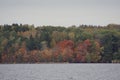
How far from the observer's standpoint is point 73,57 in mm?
158875

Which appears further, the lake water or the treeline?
the treeline

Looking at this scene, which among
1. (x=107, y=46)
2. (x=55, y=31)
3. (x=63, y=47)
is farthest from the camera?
(x=55, y=31)

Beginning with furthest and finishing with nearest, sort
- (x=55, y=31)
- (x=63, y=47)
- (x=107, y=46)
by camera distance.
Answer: (x=55, y=31) < (x=63, y=47) < (x=107, y=46)

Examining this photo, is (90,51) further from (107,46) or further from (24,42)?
(24,42)

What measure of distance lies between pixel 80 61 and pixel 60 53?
6.83 metres

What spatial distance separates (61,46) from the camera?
546 feet

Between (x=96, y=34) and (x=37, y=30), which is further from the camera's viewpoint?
(x=37, y=30)

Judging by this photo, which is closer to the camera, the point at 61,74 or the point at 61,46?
the point at 61,74

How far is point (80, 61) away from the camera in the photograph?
159 meters

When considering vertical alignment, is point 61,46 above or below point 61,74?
above

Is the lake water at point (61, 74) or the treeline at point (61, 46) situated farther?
the treeline at point (61, 46)

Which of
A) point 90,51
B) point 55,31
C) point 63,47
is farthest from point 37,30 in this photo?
point 90,51

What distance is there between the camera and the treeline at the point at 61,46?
505 ft

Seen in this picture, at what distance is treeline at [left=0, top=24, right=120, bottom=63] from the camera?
505 feet
